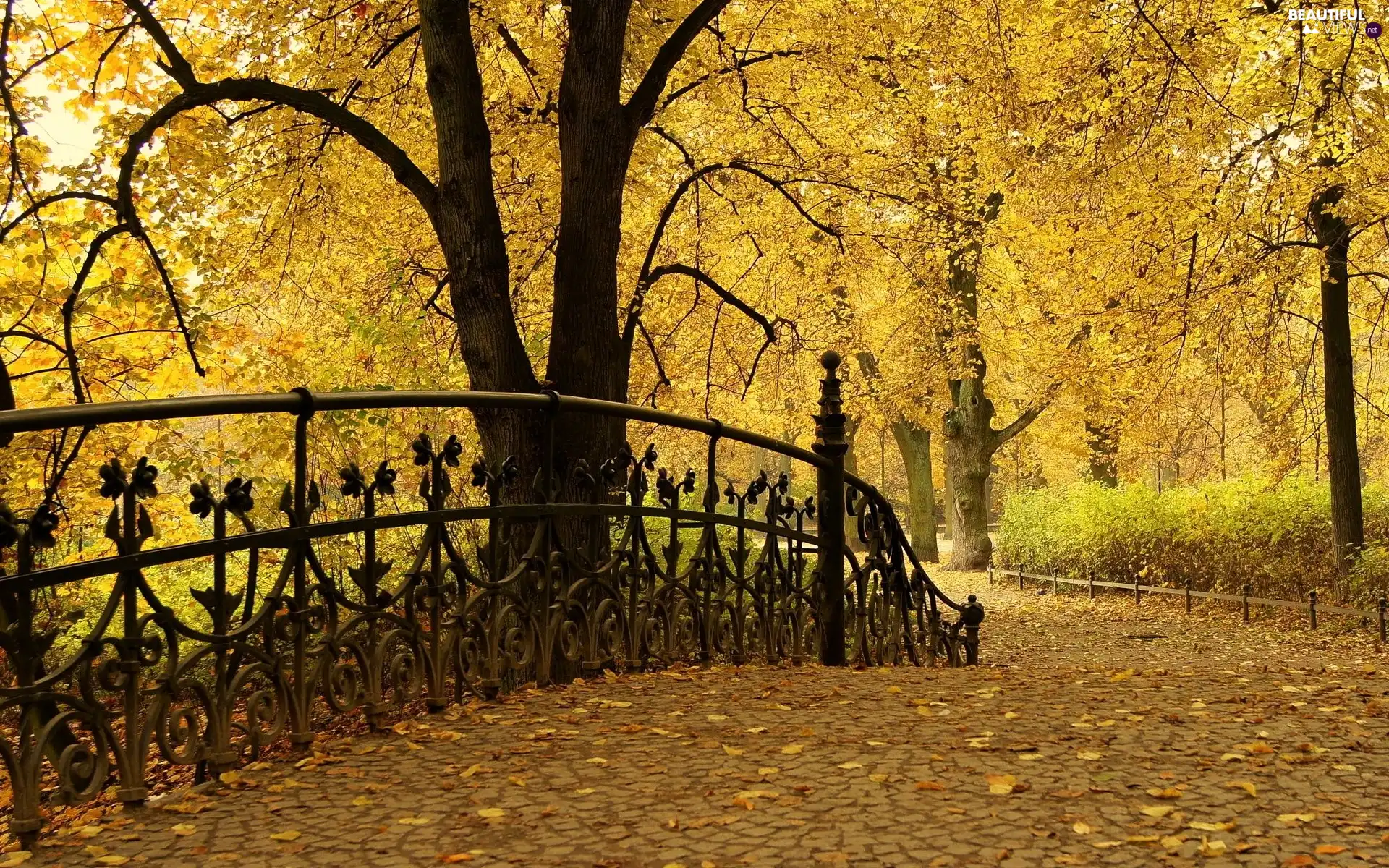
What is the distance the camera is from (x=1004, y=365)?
26.1 meters

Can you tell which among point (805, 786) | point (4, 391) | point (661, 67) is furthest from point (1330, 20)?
point (4, 391)

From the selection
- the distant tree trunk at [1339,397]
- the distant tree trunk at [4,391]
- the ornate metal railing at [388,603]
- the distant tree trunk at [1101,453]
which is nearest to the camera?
the ornate metal railing at [388,603]

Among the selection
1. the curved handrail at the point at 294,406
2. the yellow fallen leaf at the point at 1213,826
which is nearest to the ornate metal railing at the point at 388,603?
the curved handrail at the point at 294,406

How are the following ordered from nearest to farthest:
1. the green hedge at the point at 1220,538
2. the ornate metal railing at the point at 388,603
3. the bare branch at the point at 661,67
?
the ornate metal railing at the point at 388,603 → the bare branch at the point at 661,67 → the green hedge at the point at 1220,538

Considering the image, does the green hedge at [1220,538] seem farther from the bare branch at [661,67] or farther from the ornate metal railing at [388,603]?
the bare branch at [661,67]

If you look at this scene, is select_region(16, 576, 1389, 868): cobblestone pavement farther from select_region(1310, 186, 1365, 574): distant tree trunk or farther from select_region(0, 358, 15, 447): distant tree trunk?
select_region(1310, 186, 1365, 574): distant tree trunk

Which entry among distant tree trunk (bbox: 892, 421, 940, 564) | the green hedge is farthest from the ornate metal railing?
distant tree trunk (bbox: 892, 421, 940, 564)

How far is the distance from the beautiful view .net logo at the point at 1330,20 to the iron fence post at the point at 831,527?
743cm

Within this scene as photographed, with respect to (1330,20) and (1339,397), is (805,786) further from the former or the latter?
(1339,397)

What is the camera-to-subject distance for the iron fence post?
6602mm

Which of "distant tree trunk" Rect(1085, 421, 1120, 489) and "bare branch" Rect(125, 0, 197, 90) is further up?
"bare branch" Rect(125, 0, 197, 90)

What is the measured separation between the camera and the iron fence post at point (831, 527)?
21.7 feet

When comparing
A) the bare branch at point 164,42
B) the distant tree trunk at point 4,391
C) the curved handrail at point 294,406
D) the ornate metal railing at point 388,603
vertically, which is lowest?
the ornate metal railing at point 388,603

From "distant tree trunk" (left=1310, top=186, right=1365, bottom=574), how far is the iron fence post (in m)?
9.74
